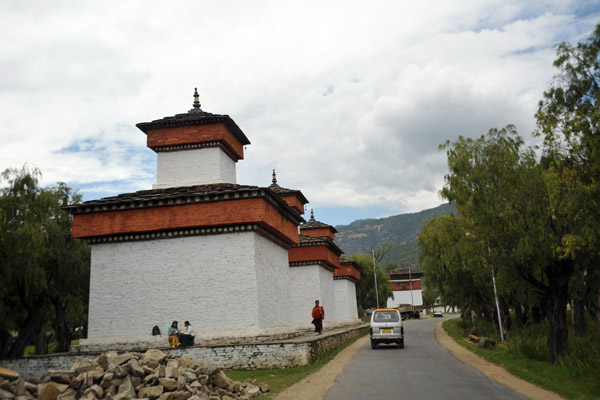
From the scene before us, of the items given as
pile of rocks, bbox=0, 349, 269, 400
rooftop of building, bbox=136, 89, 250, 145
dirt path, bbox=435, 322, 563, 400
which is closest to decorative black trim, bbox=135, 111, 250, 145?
rooftop of building, bbox=136, 89, 250, 145

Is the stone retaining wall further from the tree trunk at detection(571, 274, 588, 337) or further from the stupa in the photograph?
the tree trunk at detection(571, 274, 588, 337)

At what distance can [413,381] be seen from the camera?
11852mm

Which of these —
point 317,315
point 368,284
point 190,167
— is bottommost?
point 317,315

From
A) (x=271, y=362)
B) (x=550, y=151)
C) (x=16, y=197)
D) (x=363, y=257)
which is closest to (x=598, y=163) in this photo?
(x=550, y=151)

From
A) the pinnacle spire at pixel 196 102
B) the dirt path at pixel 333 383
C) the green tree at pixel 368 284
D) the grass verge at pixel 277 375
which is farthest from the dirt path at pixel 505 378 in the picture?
the green tree at pixel 368 284

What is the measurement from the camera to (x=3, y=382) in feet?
29.0

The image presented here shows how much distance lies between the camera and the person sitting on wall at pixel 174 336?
625 inches

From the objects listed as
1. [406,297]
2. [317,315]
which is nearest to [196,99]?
[317,315]

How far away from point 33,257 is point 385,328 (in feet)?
53.2

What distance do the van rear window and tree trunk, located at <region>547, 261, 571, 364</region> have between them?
305 inches

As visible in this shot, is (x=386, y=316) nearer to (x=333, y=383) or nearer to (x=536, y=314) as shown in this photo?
(x=333, y=383)

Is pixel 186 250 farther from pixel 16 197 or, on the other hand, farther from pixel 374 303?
pixel 374 303

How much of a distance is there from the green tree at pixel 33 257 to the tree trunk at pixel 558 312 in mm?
19897

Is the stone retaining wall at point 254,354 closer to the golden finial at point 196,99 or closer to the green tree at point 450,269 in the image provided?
the green tree at point 450,269
